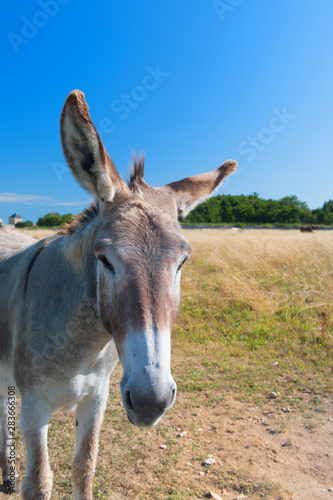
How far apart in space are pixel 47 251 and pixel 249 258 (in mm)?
8076

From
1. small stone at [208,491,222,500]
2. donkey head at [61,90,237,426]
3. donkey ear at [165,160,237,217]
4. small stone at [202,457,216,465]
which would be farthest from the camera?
small stone at [202,457,216,465]

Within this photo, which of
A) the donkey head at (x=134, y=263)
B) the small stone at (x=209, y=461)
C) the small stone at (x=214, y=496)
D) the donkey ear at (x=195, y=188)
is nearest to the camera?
the donkey head at (x=134, y=263)

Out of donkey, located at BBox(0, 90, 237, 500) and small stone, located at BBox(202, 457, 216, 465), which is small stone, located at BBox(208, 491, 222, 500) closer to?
small stone, located at BBox(202, 457, 216, 465)

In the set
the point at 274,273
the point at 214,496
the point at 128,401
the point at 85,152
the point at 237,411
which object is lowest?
the point at 237,411

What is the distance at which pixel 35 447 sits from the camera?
208cm

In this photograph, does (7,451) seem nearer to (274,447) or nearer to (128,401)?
(128,401)

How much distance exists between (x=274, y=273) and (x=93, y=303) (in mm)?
7712

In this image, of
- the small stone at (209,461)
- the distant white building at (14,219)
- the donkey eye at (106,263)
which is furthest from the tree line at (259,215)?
the donkey eye at (106,263)

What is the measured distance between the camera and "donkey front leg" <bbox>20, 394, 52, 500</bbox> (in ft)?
6.79

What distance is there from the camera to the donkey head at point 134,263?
1.45 m

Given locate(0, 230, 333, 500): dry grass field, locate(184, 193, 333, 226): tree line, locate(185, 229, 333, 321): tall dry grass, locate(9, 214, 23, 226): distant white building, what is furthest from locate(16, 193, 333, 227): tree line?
locate(0, 230, 333, 500): dry grass field

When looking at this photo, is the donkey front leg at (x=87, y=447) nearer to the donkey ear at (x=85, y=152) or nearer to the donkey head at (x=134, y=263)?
the donkey head at (x=134, y=263)

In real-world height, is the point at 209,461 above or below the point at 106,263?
below

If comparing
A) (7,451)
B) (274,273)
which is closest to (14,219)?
Answer: (274,273)
